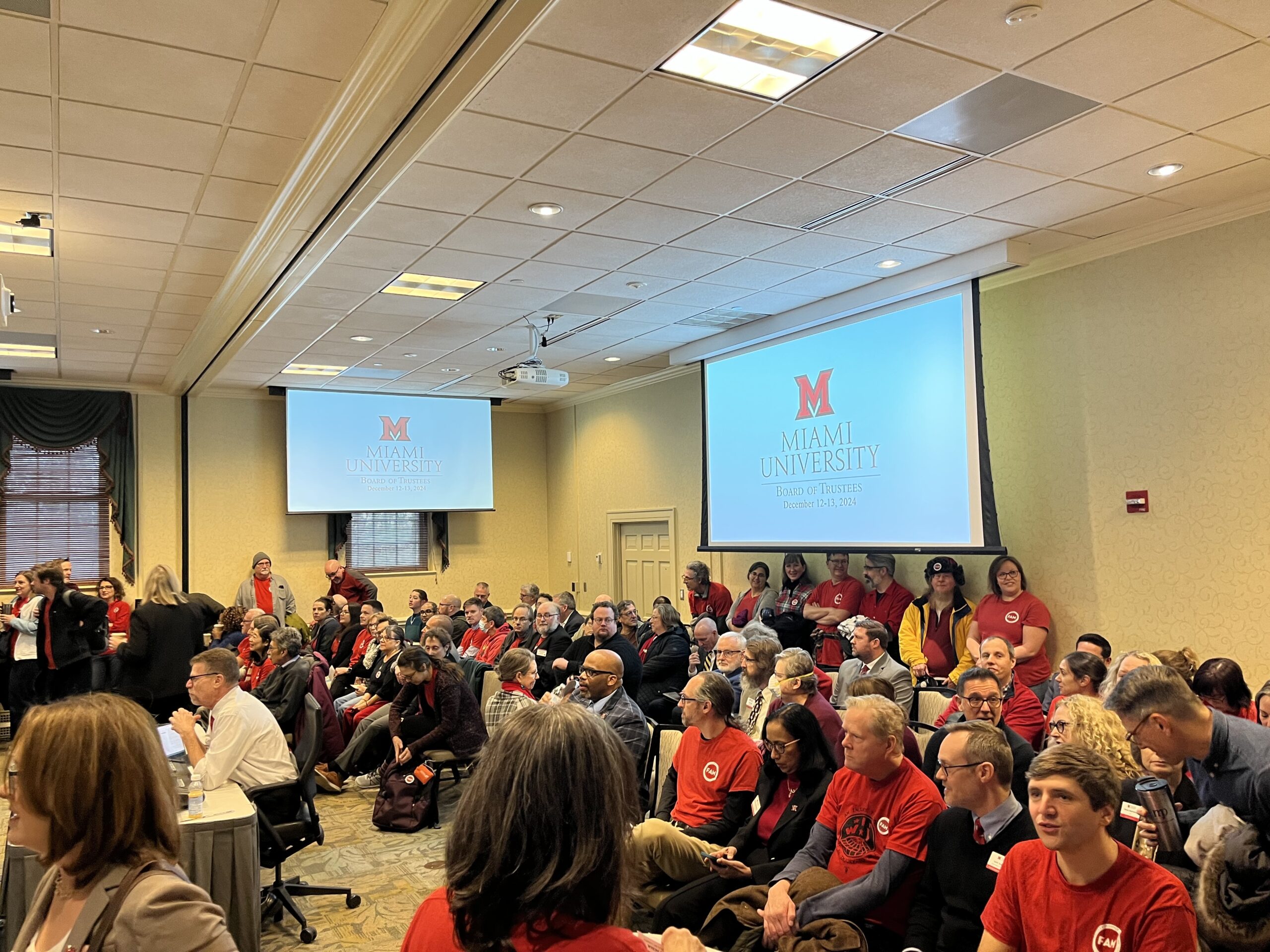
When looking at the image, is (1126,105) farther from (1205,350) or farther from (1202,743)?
(1202,743)

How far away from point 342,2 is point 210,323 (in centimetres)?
509

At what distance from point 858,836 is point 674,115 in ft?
9.54

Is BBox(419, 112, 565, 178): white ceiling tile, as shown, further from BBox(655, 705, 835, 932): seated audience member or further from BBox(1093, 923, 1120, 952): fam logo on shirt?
BBox(1093, 923, 1120, 952): fam logo on shirt

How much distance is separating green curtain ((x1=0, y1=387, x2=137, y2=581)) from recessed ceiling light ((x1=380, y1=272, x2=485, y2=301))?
18.5 feet

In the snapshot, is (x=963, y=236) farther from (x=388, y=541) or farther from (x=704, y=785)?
(x=388, y=541)

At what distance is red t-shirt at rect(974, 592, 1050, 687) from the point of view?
6.19m

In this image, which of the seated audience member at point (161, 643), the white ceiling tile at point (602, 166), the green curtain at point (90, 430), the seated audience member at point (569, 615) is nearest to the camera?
the white ceiling tile at point (602, 166)

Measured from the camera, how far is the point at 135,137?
429 centimetres

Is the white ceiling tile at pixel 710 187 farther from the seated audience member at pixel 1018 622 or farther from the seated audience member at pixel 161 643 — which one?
the seated audience member at pixel 161 643

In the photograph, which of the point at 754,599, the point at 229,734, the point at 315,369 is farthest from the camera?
the point at 315,369

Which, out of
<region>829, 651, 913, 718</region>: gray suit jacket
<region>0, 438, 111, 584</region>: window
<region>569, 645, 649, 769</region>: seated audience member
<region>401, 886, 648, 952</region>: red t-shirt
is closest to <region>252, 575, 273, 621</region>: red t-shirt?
<region>0, 438, 111, 584</region>: window

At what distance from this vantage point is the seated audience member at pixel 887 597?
23.6ft

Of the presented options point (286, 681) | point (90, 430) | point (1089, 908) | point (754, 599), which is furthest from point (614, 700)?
point (90, 430)

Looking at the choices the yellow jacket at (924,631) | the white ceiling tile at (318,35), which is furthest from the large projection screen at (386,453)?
the white ceiling tile at (318,35)
